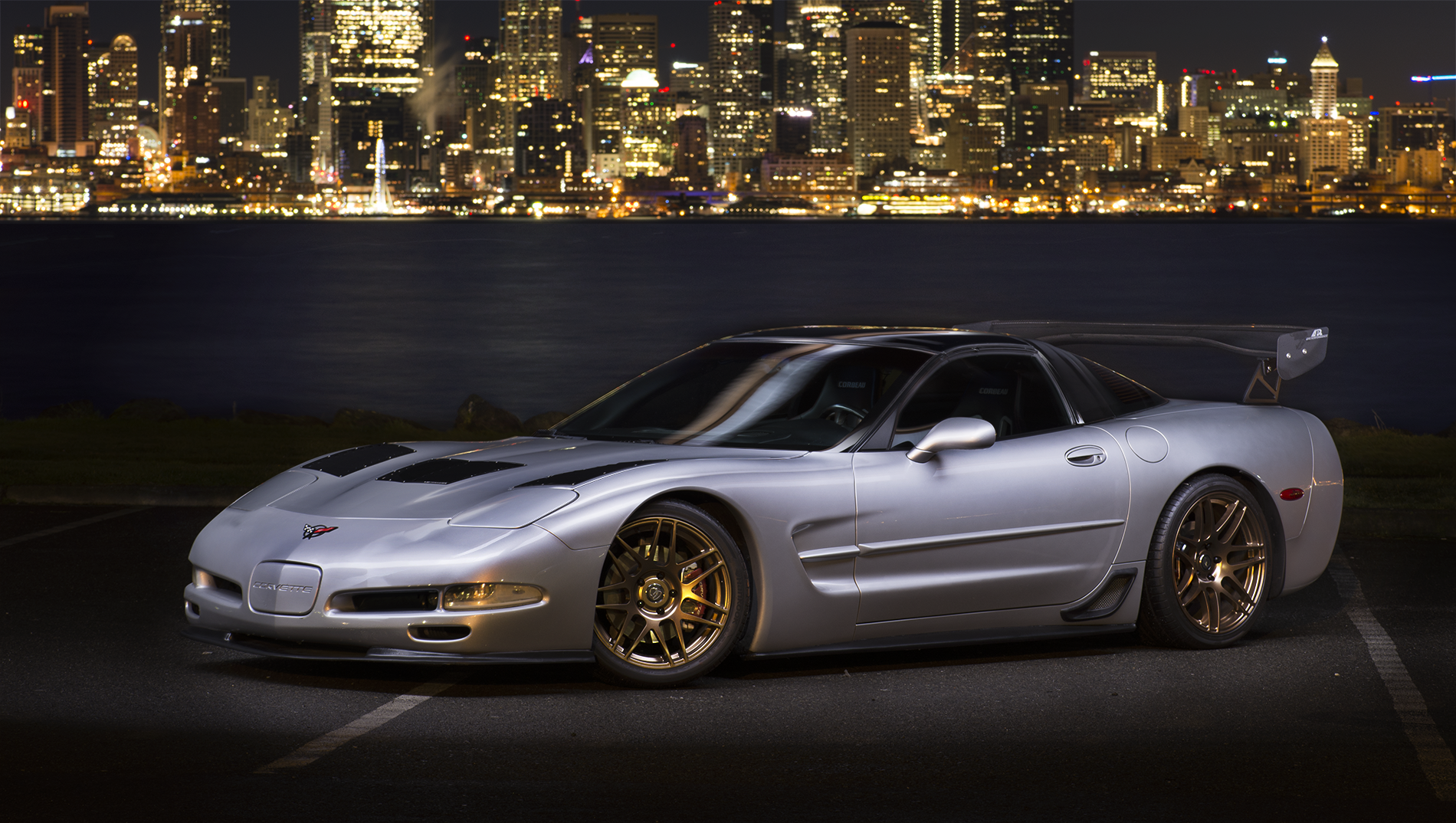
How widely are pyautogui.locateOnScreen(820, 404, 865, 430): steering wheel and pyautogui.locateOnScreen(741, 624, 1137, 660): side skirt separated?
2.81 feet

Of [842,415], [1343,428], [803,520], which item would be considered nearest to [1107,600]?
[842,415]

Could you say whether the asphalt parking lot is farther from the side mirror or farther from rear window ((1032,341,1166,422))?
rear window ((1032,341,1166,422))

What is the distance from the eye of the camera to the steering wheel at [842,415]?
6372mm

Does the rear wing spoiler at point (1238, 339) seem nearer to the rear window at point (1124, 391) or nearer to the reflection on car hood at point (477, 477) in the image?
the rear window at point (1124, 391)

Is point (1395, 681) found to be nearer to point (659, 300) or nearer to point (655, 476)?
point (655, 476)

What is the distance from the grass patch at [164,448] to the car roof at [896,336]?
5212mm

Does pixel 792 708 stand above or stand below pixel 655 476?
below

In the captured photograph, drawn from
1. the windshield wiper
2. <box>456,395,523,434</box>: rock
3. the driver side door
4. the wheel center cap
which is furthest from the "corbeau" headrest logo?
<box>456,395,523,434</box>: rock

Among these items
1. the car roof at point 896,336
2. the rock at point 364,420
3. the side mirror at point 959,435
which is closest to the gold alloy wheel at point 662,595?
the side mirror at point 959,435

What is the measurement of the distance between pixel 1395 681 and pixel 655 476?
2784 millimetres

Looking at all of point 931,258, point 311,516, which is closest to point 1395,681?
point 311,516

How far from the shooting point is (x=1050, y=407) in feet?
21.9

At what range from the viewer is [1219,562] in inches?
265

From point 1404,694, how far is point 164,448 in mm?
10694
